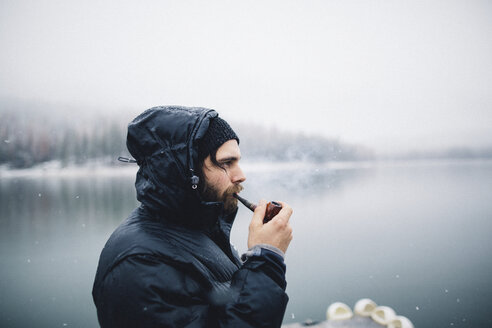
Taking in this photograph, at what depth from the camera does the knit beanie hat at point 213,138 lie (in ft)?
5.11

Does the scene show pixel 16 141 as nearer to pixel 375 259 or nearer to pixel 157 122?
pixel 157 122

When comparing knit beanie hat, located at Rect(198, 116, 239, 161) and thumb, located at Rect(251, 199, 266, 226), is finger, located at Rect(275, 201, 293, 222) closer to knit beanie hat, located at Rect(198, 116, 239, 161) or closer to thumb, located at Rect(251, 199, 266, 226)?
thumb, located at Rect(251, 199, 266, 226)

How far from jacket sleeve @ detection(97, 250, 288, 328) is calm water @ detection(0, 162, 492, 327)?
12.3 meters

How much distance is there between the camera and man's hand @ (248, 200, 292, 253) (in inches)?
53.6

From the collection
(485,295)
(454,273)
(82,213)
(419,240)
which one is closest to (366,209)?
(419,240)

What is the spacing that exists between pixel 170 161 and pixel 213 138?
0.33 m

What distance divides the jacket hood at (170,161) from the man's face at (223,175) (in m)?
0.10

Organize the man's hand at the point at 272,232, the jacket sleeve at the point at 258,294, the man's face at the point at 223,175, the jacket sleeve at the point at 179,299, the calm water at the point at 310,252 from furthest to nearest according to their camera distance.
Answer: the calm water at the point at 310,252, the man's face at the point at 223,175, the man's hand at the point at 272,232, the jacket sleeve at the point at 258,294, the jacket sleeve at the point at 179,299

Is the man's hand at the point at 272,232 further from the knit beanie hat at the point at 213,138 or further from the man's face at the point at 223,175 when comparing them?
the knit beanie hat at the point at 213,138

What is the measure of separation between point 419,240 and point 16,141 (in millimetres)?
34659

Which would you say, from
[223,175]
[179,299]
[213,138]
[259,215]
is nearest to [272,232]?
[259,215]

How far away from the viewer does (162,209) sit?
1381mm

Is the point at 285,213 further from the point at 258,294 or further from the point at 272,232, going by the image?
the point at 258,294

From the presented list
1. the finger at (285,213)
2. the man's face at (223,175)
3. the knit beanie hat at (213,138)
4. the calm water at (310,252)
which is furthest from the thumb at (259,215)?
the calm water at (310,252)
